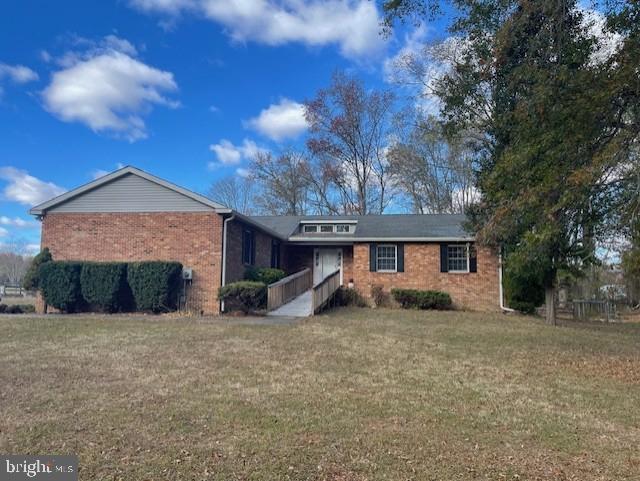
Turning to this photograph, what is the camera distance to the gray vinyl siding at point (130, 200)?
15859 mm

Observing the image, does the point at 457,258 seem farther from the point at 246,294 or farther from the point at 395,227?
the point at 246,294

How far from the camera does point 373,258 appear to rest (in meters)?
19.3

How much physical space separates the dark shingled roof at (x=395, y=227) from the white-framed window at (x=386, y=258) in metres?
0.54

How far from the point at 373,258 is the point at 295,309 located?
5098 mm

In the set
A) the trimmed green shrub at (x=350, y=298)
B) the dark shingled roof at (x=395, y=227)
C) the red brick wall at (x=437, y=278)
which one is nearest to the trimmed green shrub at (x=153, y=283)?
the dark shingled roof at (x=395, y=227)

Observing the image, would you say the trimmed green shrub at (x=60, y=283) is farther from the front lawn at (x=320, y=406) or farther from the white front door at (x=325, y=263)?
the white front door at (x=325, y=263)

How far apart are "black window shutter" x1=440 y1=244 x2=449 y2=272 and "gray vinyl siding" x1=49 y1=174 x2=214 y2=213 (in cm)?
953

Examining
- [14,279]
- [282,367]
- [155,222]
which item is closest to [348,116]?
[155,222]

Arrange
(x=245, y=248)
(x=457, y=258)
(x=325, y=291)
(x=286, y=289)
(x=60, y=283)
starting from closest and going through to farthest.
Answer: (x=60, y=283)
(x=325, y=291)
(x=286, y=289)
(x=245, y=248)
(x=457, y=258)

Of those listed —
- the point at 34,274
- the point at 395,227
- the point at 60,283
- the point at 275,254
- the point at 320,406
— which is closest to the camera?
the point at 320,406

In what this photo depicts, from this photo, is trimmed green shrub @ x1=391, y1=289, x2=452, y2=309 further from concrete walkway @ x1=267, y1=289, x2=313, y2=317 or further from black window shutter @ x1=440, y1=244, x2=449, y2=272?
concrete walkway @ x1=267, y1=289, x2=313, y2=317

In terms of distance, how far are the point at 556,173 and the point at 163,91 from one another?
1673 centimetres

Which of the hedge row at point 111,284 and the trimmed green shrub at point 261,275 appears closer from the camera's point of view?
the hedge row at point 111,284

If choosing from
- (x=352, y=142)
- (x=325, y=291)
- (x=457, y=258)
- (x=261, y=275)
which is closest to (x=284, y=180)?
(x=352, y=142)
